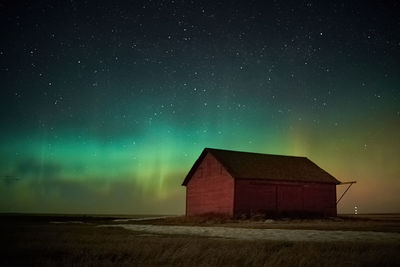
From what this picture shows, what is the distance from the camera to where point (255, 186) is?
38.1 metres

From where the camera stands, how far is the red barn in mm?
37531

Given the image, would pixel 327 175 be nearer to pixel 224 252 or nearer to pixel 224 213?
pixel 224 213

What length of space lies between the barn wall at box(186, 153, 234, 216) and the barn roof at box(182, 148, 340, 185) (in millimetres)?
610

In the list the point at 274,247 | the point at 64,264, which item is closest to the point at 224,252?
the point at 274,247

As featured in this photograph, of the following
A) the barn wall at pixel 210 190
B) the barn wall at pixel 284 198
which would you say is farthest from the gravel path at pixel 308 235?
the barn wall at pixel 210 190

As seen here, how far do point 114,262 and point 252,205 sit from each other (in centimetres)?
2928

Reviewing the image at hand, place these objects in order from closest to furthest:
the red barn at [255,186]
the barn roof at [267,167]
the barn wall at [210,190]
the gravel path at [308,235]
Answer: the gravel path at [308,235] < the red barn at [255,186] < the barn wall at [210,190] < the barn roof at [267,167]

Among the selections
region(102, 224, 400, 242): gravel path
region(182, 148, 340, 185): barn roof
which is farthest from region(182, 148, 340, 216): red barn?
region(102, 224, 400, 242): gravel path

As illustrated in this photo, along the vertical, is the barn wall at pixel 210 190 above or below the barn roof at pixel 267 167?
below

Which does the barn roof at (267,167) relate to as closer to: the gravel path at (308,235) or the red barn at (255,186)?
the red barn at (255,186)

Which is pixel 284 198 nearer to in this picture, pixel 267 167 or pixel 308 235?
pixel 267 167

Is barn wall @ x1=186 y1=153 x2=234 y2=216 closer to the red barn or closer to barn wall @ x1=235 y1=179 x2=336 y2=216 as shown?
the red barn

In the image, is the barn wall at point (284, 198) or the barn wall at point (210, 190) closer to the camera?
the barn wall at point (284, 198)

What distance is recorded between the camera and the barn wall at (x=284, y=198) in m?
37.3
